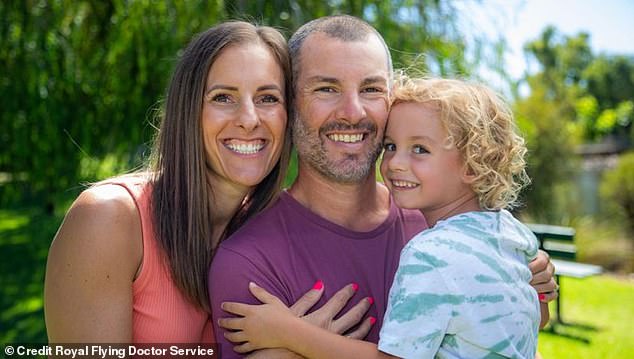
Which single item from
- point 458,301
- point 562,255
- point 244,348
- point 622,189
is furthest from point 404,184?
point 622,189

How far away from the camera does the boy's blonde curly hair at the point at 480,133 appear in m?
2.02

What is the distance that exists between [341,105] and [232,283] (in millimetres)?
734

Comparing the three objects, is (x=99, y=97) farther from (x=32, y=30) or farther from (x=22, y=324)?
(x=22, y=324)

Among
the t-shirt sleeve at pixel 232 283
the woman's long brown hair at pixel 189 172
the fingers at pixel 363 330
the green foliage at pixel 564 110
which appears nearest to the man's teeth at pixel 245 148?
the woman's long brown hair at pixel 189 172

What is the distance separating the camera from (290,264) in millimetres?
2148

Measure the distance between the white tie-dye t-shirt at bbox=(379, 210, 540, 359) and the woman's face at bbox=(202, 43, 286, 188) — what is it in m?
0.71

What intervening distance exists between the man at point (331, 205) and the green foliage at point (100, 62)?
2145 millimetres

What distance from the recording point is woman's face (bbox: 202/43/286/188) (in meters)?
2.19

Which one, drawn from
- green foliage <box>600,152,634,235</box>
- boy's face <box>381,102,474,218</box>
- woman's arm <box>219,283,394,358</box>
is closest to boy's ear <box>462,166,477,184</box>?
boy's face <box>381,102,474,218</box>

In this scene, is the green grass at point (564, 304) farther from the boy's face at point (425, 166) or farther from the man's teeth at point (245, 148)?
the boy's face at point (425, 166)

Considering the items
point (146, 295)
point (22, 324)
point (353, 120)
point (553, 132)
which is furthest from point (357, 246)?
point (553, 132)

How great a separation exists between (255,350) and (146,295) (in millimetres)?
405

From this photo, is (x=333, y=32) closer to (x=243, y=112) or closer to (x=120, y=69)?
(x=243, y=112)

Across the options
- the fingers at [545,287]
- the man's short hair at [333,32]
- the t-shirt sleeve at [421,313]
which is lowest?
the fingers at [545,287]
